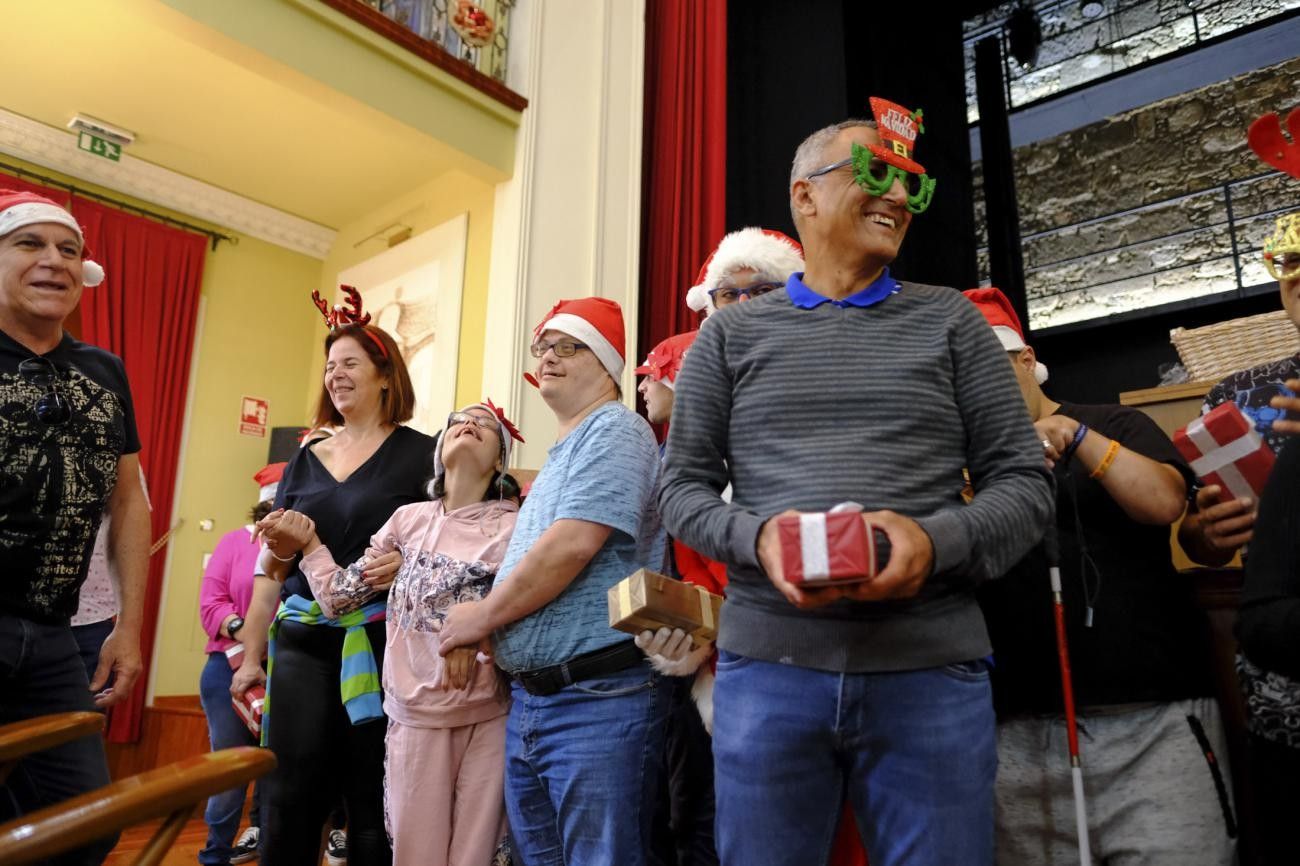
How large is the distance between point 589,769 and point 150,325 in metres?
5.09

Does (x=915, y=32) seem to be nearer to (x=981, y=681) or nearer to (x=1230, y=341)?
(x=1230, y=341)

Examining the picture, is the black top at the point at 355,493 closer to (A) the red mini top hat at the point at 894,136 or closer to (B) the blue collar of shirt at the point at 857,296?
(B) the blue collar of shirt at the point at 857,296

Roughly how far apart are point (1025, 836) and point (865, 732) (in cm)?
70

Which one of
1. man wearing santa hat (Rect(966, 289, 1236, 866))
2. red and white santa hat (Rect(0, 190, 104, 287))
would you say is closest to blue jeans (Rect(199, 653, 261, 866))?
red and white santa hat (Rect(0, 190, 104, 287))

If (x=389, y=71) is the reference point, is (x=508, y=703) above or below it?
below

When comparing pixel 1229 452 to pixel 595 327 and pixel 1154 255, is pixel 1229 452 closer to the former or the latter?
pixel 595 327

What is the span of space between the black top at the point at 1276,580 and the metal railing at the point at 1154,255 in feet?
22.2

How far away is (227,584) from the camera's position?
3670 millimetres

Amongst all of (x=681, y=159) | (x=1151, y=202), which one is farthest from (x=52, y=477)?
(x=1151, y=202)

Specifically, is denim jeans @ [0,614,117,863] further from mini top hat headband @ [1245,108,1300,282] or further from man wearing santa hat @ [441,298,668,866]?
mini top hat headband @ [1245,108,1300,282]

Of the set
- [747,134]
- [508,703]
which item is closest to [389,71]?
[747,134]

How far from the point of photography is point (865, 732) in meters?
1.03

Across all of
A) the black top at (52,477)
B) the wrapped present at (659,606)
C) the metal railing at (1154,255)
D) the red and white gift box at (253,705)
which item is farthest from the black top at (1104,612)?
the metal railing at (1154,255)

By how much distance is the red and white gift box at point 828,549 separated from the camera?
88cm
